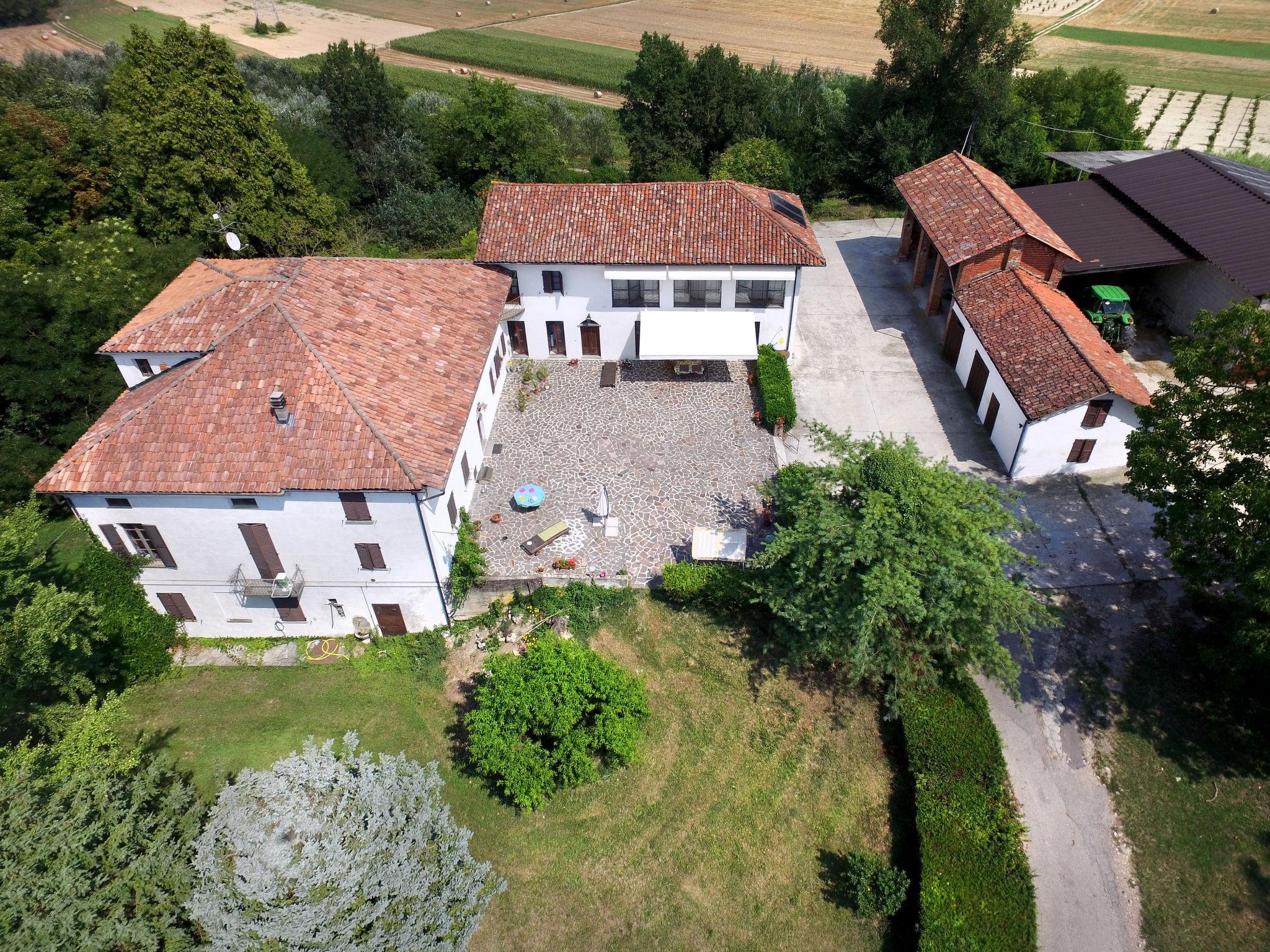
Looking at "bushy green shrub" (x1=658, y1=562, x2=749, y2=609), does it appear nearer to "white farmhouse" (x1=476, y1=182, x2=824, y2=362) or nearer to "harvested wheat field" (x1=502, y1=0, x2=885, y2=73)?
"white farmhouse" (x1=476, y1=182, x2=824, y2=362)

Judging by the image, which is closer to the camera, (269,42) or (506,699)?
(506,699)

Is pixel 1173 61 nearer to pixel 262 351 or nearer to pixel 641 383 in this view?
pixel 641 383

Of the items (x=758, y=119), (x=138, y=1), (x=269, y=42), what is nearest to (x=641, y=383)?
(x=758, y=119)

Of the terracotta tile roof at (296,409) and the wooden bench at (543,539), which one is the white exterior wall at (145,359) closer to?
the terracotta tile roof at (296,409)

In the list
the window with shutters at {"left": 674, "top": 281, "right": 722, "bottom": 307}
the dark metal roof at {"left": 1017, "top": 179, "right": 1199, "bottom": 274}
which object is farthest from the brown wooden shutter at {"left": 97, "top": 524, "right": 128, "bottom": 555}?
the dark metal roof at {"left": 1017, "top": 179, "right": 1199, "bottom": 274}

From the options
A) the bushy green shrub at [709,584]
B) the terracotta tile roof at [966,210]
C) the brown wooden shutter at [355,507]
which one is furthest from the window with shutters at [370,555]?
the terracotta tile roof at [966,210]

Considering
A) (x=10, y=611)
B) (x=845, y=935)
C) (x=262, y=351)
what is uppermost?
(x=262, y=351)

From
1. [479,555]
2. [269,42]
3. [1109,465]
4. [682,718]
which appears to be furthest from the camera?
[269,42]
